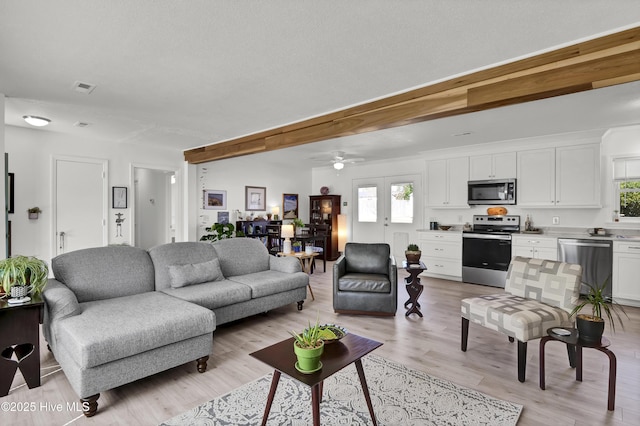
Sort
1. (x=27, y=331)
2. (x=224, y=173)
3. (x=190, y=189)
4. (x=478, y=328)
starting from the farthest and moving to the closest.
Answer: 1. (x=224, y=173)
2. (x=190, y=189)
3. (x=478, y=328)
4. (x=27, y=331)

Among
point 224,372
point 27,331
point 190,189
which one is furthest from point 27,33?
point 190,189

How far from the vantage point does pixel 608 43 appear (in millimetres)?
2178

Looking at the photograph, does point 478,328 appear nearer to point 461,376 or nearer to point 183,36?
point 461,376

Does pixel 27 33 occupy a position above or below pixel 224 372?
above

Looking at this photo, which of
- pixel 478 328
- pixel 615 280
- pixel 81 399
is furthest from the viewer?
pixel 615 280

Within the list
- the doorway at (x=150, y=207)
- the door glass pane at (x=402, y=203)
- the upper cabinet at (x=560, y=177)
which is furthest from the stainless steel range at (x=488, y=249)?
the doorway at (x=150, y=207)

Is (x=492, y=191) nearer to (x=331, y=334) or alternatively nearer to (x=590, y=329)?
(x=590, y=329)

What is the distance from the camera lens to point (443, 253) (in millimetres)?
6078

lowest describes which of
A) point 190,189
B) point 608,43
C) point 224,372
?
point 224,372

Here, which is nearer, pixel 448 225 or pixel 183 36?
pixel 183 36

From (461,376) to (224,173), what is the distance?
5.92 m

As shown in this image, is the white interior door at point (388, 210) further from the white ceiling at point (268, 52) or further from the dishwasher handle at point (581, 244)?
the white ceiling at point (268, 52)

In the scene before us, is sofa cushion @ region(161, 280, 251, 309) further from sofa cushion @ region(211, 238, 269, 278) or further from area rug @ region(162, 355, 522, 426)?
area rug @ region(162, 355, 522, 426)

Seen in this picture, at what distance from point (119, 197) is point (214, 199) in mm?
1774
